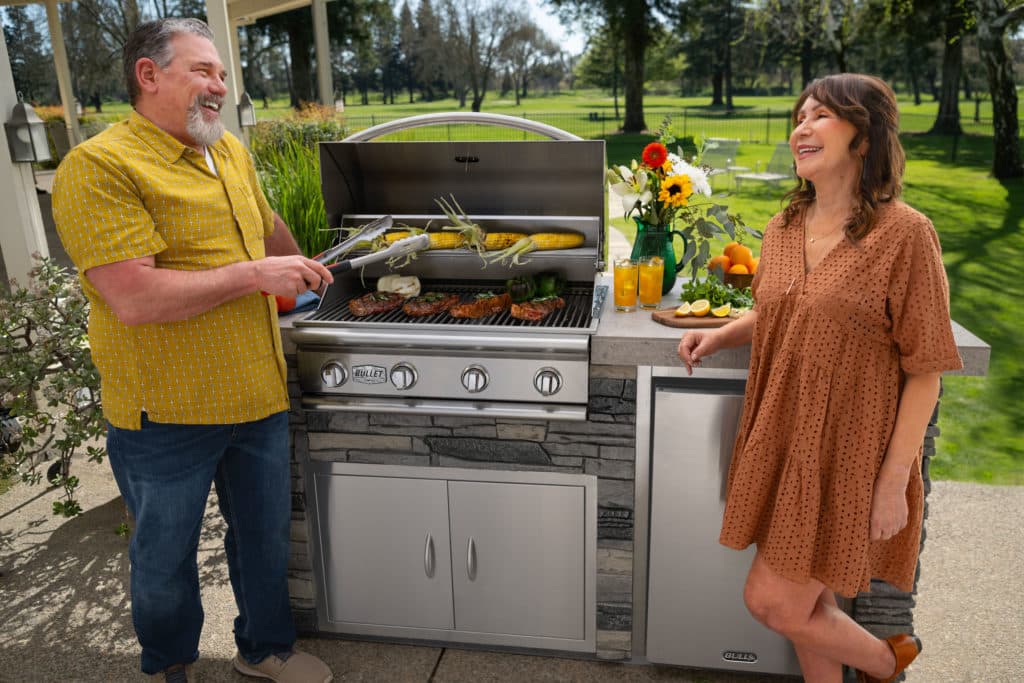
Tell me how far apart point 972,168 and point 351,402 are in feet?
45.9

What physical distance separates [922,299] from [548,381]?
905mm

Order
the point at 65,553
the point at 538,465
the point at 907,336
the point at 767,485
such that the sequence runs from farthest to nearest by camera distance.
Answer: the point at 65,553, the point at 538,465, the point at 767,485, the point at 907,336

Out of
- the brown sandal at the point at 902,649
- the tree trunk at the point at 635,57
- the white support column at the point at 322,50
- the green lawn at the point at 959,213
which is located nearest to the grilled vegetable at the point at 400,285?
the brown sandal at the point at 902,649

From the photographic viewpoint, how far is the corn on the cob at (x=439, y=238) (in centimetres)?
238

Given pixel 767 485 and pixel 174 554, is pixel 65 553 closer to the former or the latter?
pixel 174 554

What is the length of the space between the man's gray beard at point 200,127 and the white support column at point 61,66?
778cm

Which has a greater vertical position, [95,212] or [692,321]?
[95,212]

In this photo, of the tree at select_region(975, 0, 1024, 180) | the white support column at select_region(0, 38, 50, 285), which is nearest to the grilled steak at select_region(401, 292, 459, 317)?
the white support column at select_region(0, 38, 50, 285)

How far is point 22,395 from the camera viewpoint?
2846 mm

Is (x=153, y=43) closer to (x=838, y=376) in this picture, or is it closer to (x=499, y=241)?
(x=499, y=241)

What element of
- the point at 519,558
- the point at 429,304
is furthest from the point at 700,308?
the point at 519,558

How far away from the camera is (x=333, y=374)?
2150 millimetres

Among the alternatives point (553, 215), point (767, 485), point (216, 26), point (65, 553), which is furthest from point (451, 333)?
point (216, 26)

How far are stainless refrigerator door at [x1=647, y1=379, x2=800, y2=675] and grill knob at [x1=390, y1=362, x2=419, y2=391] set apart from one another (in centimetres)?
65
